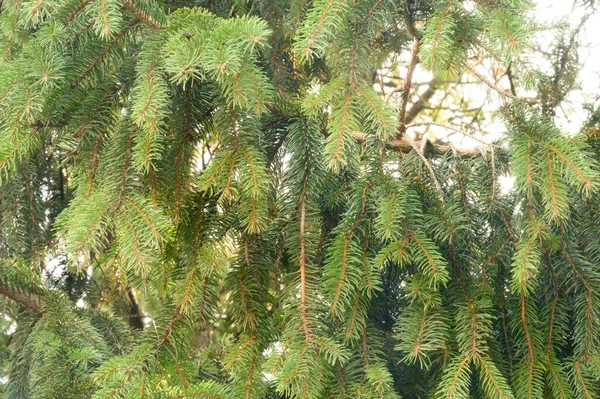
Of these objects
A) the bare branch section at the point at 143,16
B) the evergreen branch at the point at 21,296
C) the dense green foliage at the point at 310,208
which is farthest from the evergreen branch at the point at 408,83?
the evergreen branch at the point at 21,296

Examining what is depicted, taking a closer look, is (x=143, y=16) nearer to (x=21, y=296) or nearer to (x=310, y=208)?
(x=310, y=208)

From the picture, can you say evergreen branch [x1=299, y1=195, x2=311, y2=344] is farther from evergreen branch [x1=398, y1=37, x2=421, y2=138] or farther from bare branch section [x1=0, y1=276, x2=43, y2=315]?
bare branch section [x1=0, y1=276, x2=43, y2=315]

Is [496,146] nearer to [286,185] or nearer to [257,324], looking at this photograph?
[286,185]

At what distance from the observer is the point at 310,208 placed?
134 cm

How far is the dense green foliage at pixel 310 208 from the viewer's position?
1.17 metres

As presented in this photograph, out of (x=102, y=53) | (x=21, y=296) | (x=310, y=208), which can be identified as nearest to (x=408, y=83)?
(x=310, y=208)

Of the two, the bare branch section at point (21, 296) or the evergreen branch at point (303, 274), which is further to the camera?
the bare branch section at point (21, 296)

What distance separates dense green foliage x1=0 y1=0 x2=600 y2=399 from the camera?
1.17m

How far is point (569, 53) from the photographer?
1621mm

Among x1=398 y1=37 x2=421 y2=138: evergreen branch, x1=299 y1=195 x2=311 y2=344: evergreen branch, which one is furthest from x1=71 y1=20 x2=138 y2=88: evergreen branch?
x1=398 y1=37 x2=421 y2=138: evergreen branch

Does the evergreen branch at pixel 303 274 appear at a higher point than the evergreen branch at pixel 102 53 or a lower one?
lower

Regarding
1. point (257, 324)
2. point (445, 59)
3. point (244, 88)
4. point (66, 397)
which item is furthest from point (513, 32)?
point (66, 397)

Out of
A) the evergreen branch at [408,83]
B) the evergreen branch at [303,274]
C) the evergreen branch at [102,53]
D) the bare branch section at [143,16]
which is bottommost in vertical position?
the evergreen branch at [303,274]

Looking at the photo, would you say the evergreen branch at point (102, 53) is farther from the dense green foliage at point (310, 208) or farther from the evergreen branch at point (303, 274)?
the evergreen branch at point (303, 274)
